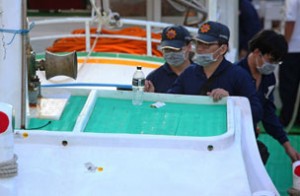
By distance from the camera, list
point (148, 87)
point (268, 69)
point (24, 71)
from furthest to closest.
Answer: point (268, 69), point (148, 87), point (24, 71)

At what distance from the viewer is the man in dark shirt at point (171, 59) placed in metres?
5.25

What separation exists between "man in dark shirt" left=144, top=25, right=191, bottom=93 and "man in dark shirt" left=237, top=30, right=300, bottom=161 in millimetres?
439

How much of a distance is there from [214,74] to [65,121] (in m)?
1.09

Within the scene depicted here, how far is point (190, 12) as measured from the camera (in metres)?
7.77

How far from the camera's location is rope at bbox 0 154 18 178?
3.10 meters

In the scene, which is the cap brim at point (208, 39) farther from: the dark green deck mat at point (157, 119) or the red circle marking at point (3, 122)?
the red circle marking at point (3, 122)

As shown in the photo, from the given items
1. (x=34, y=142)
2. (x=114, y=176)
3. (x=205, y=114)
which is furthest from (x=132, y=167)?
(x=205, y=114)

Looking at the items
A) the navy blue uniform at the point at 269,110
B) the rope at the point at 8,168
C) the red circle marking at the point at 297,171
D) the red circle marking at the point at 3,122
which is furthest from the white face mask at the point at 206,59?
the red circle marking at the point at 3,122

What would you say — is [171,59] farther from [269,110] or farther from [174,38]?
[269,110]

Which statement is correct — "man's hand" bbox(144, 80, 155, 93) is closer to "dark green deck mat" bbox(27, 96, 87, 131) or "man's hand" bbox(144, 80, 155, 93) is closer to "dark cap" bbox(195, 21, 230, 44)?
"dark cap" bbox(195, 21, 230, 44)

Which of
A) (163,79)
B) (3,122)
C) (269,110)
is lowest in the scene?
(269,110)

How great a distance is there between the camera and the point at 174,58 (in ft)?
17.6

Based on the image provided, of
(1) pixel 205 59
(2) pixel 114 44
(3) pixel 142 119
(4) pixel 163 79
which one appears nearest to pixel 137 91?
(3) pixel 142 119

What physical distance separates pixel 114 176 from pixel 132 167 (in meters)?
0.11
